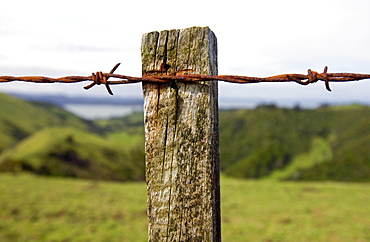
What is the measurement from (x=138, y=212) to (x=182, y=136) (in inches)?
508

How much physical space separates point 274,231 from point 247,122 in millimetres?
79912

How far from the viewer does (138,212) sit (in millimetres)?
13664

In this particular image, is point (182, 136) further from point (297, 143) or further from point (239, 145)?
point (239, 145)

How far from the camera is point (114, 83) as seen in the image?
5.75 feet

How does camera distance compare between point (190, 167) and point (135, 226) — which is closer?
point (190, 167)

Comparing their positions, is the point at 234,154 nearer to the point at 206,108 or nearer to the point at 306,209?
the point at 306,209

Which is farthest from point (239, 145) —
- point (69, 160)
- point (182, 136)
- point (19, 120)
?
point (182, 136)

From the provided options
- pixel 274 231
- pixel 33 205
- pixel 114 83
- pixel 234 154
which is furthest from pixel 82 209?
pixel 234 154

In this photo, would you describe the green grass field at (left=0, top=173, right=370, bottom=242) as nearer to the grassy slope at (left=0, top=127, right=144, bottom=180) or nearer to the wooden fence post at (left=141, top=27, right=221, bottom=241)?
the grassy slope at (left=0, top=127, right=144, bottom=180)

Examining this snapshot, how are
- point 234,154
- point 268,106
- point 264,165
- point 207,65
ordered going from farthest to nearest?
point 268,106
point 234,154
point 264,165
point 207,65

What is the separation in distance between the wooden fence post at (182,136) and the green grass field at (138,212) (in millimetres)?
9611

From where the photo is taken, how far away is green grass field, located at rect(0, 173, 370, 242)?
10883 millimetres

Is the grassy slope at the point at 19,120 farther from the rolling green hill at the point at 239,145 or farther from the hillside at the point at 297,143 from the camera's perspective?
the hillside at the point at 297,143

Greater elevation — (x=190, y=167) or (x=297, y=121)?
(x=190, y=167)
